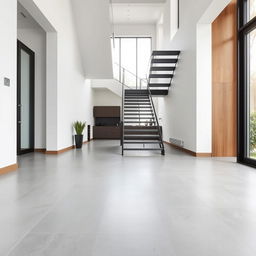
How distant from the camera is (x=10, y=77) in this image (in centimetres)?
366

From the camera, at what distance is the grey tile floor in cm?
135

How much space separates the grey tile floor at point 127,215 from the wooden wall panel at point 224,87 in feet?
7.33

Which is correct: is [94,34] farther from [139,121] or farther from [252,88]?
[252,88]

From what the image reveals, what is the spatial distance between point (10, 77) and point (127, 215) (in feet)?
9.56

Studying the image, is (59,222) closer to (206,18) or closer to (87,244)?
(87,244)

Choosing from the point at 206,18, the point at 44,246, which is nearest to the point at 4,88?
the point at 44,246

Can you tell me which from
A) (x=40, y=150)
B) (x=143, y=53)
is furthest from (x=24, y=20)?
(x=143, y=53)

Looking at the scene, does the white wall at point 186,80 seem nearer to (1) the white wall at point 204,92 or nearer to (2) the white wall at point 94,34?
(1) the white wall at point 204,92

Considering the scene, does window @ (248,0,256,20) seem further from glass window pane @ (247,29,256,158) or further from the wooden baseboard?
the wooden baseboard

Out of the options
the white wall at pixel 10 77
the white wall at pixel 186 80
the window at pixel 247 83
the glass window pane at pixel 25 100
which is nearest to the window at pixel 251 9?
the window at pixel 247 83

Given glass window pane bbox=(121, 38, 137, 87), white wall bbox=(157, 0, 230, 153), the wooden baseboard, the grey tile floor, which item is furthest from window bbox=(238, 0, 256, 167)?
glass window pane bbox=(121, 38, 137, 87)

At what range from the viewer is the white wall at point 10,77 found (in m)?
3.43

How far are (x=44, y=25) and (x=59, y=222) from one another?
4.97 metres

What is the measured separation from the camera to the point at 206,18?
17.1 feet
